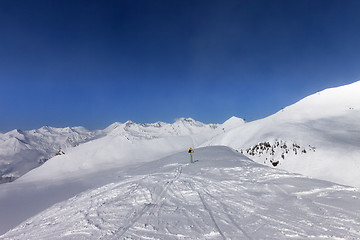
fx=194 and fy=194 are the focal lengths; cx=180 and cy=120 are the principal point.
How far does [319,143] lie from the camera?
834 inches

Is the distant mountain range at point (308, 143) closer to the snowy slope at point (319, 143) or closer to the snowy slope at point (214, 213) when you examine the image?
the snowy slope at point (319, 143)

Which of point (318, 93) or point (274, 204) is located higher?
point (318, 93)

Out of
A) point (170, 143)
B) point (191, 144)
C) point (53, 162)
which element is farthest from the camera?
point (191, 144)

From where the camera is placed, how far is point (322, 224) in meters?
5.46

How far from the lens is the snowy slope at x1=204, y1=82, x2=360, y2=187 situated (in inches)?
677

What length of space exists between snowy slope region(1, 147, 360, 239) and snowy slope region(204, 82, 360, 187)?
9.74m

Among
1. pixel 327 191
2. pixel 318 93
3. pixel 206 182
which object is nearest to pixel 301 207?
pixel 327 191

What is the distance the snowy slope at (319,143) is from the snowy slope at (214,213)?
9.74m

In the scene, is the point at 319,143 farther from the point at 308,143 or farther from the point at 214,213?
the point at 214,213

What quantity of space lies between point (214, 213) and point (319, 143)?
2019 centimetres

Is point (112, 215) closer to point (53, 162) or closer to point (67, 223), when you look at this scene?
point (67, 223)

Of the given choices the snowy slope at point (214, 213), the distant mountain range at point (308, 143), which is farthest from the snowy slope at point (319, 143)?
the snowy slope at point (214, 213)

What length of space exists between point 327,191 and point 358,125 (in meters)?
25.8

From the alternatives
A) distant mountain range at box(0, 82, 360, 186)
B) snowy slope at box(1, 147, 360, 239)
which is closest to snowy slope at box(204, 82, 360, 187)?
distant mountain range at box(0, 82, 360, 186)
